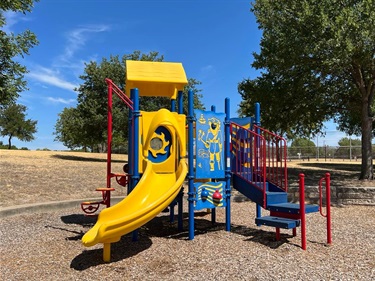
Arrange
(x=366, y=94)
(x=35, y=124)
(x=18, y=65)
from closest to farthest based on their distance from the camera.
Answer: (x=18, y=65), (x=366, y=94), (x=35, y=124)

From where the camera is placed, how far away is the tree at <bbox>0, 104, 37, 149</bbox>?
49.2 meters

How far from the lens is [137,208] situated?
503cm

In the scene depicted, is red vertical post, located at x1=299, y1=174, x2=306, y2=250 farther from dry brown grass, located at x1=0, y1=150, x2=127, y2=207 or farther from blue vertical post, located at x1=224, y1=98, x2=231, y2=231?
dry brown grass, located at x1=0, y1=150, x2=127, y2=207

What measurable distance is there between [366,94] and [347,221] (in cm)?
928

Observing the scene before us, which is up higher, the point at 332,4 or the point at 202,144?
the point at 332,4

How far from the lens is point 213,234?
6184 mm

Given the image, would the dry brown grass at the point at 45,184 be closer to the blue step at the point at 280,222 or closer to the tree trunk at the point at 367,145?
the blue step at the point at 280,222

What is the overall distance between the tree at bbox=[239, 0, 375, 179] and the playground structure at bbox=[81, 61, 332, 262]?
239 inches

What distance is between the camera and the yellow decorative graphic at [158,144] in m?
6.09

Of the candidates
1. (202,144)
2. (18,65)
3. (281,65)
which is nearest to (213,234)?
(202,144)

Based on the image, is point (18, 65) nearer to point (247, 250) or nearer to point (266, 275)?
point (247, 250)

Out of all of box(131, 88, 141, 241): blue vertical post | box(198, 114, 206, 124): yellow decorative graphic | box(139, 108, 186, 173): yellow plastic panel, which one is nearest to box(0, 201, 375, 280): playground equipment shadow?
box(131, 88, 141, 241): blue vertical post

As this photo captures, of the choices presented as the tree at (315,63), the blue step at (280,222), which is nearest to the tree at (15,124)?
the tree at (315,63)

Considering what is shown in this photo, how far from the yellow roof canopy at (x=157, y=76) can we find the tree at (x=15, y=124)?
4730 cm
